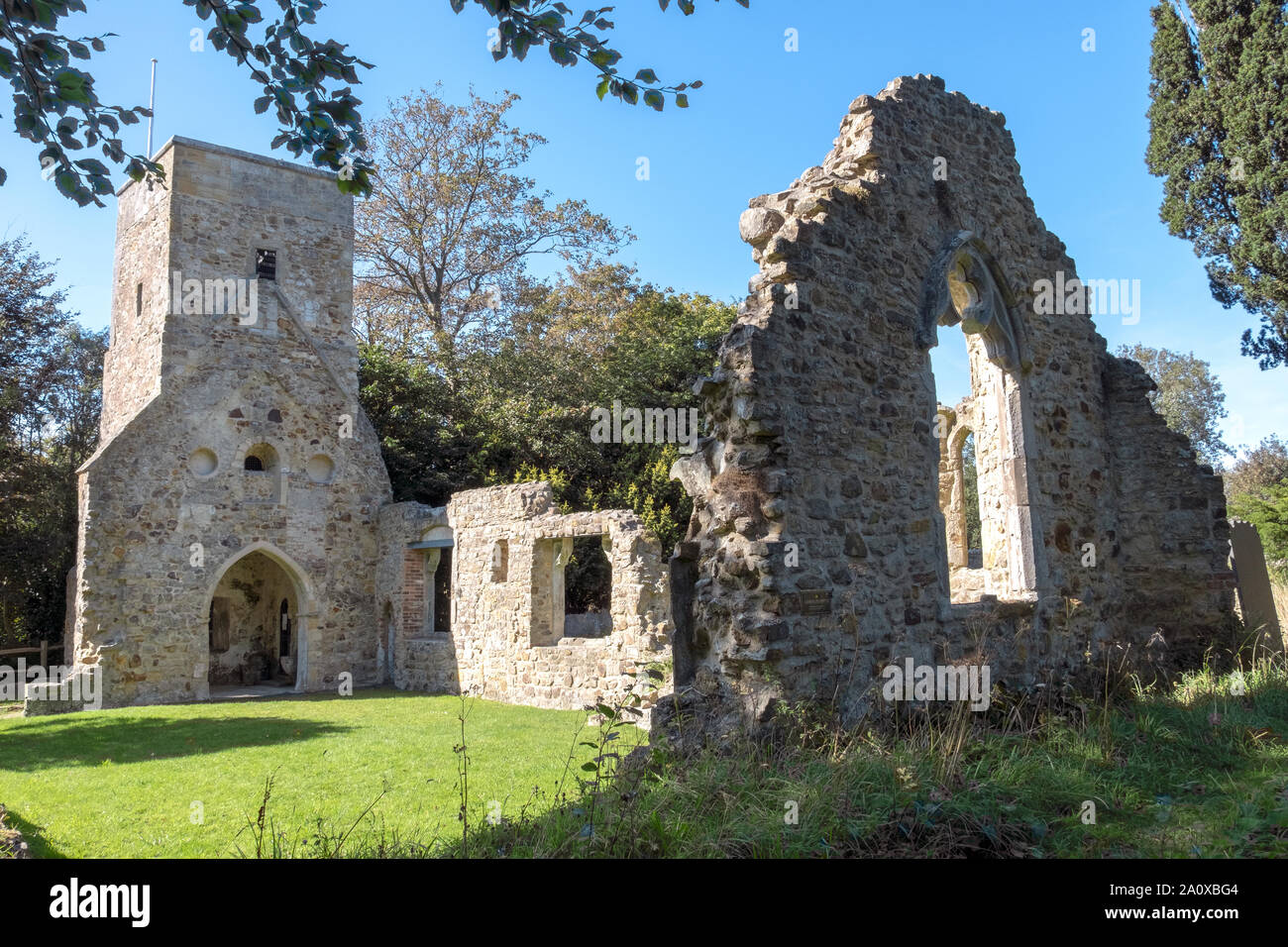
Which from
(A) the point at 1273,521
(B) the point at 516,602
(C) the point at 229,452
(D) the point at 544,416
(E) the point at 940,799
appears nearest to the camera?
(E) the point at 940,799

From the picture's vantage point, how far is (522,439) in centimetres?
2038

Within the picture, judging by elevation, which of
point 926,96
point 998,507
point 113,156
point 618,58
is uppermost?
point 926,96

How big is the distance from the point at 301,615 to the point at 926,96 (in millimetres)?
13937

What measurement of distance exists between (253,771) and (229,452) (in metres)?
9.38

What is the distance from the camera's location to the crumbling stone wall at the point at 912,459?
5.86 metres

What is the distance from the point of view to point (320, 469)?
17297 millimetres

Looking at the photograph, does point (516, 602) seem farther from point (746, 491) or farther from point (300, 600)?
point (746, 491)

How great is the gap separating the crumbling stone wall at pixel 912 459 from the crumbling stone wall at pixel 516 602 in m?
4.05

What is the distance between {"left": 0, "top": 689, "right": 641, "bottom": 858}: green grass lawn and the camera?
6047mm

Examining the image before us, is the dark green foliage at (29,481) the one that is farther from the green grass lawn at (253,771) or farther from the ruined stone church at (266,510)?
the green grass lawn at (253,771)

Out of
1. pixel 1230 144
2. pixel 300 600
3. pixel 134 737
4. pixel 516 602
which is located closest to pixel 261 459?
pixel 300 600

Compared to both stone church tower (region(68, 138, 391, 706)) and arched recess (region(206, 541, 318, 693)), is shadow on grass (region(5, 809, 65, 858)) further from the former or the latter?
arched recess (region(206, 541, 318, 693))
